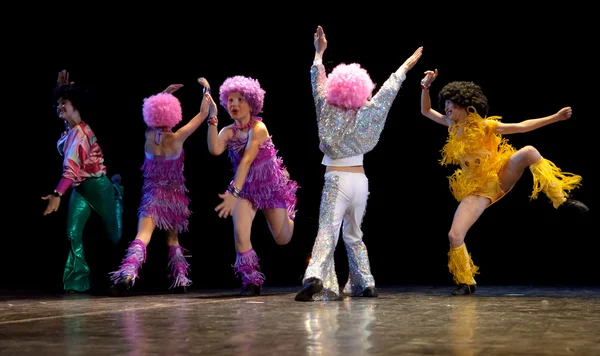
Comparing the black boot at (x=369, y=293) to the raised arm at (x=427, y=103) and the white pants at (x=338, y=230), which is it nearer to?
the white pants at (x=338, y=230)

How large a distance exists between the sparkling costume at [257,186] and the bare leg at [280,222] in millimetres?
41

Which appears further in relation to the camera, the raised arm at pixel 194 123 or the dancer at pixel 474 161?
the raised arm at pixel 194 123

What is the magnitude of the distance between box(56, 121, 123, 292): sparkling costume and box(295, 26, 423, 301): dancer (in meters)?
1.76

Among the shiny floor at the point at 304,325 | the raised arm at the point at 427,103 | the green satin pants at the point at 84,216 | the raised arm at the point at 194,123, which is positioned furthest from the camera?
the green satin pants at the point at 84,216

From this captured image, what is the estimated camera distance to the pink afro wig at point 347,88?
444 centimetres

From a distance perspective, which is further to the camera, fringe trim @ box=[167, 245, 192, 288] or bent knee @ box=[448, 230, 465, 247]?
fringe trim @ box=[167, 245, 192, 288]

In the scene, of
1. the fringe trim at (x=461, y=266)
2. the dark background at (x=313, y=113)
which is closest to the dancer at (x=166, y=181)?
the dark background at (x=313, y=113)

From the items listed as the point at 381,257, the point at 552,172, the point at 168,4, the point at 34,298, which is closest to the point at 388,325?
the point at 552,172

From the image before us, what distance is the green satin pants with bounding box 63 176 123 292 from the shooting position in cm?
540

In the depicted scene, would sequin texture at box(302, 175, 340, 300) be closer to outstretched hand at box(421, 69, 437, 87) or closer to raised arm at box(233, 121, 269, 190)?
raised arm at box(233, 121, 269, 190)

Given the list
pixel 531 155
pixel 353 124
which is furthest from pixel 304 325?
pixel 531 155

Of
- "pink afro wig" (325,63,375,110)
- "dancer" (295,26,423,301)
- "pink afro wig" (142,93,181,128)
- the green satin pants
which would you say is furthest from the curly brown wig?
the green satin pants

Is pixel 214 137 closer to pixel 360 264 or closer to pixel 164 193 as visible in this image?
pixel 164 193

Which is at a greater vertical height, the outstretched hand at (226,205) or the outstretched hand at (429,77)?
the outstretched hand at (429,77)
